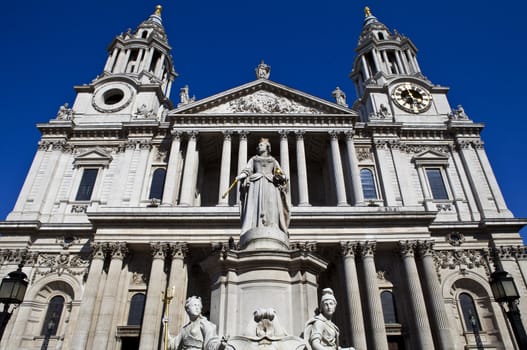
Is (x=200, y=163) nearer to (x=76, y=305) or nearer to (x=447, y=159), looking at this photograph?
(x=76, y=305)

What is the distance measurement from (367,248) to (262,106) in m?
13.8

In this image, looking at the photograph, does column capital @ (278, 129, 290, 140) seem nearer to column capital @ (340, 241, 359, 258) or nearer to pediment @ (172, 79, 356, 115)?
pediment @ (172, 79, 356, 115)

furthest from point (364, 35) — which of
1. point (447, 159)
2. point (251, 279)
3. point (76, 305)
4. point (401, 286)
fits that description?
point (251, 279)

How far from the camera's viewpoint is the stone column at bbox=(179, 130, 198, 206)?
2602cm

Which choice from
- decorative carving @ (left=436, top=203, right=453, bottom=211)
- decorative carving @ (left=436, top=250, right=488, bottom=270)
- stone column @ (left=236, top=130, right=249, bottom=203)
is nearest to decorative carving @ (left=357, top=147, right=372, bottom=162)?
decorative carving @ (left=436, top=203, right=453, bottom=211)

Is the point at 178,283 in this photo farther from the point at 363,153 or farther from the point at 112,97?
the point at 112,97

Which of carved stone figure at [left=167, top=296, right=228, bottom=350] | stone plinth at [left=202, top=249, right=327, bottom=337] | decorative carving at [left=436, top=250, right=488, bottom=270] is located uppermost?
decorative carving at [left=436, top=250, right=488, bottom=270]

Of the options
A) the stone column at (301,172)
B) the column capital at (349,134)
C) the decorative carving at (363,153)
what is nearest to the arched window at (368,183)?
the decorative carving at (363,153)

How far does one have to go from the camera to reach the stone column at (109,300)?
20.1 meters

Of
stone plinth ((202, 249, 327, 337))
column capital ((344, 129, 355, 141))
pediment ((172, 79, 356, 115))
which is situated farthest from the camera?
pediment ((172, 79, 356, 115))

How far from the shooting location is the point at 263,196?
9648 mm

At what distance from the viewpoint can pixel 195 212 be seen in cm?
2322

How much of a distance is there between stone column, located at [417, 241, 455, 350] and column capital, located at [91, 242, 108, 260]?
17938 mm

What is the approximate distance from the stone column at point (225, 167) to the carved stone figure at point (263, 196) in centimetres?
1488
